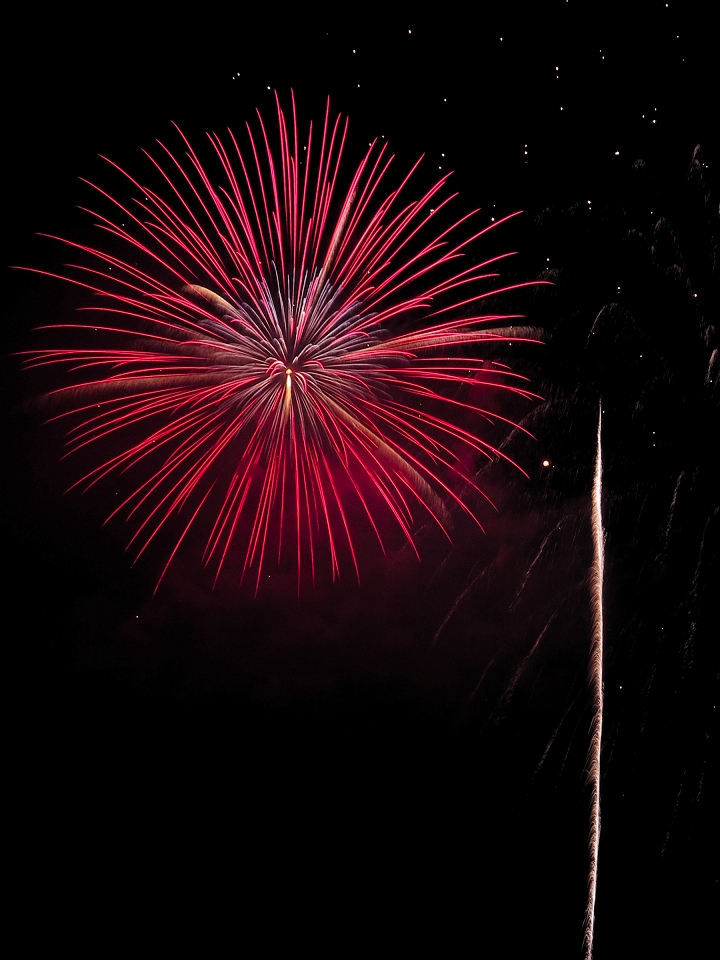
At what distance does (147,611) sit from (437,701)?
13.0ft

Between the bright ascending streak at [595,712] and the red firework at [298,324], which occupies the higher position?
the red firework at [298,324]

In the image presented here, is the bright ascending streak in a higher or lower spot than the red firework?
lower

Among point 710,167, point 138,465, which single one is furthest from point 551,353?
point 138,465

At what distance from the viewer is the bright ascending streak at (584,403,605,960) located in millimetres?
6699

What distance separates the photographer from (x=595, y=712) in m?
8.84

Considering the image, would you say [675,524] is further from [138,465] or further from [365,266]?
[138,465]

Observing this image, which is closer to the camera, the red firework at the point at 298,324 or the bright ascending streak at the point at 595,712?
the red firework at the point at 298,324

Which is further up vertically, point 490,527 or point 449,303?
point 449,303

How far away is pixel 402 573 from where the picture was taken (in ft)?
24.9

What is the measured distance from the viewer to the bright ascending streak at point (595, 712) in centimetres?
670

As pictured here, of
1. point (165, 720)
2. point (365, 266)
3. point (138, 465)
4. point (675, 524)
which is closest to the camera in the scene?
point (365, 266)

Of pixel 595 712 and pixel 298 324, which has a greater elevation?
pixel 298 324

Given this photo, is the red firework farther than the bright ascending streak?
No

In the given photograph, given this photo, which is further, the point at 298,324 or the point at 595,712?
the point at 595,712
